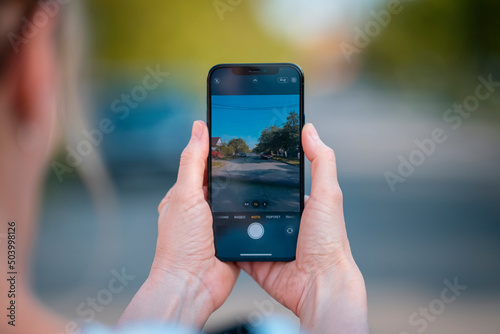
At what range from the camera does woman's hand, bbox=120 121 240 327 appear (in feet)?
2.05

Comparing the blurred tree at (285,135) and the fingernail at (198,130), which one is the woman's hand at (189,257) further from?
the blurred tree at (285,135)

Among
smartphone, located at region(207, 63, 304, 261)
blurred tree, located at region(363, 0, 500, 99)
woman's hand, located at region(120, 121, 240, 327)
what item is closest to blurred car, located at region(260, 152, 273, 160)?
smartphone, located at region(207, 63, 304, 261)

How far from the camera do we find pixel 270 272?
2.28 ft

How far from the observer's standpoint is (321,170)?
65 centimetres

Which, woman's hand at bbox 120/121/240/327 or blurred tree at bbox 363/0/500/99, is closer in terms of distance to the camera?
woman's hand at bbox 120/121/240/327

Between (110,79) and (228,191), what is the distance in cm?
64

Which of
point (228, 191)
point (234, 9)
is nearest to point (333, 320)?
point (228, 191)

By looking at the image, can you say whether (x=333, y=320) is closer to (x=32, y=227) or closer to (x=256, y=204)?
(x=256, y=204)

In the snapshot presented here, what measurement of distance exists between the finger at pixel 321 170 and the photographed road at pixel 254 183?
0.06 metres

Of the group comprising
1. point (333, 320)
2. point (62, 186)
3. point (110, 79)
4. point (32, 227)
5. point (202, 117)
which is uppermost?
point (110, 79)

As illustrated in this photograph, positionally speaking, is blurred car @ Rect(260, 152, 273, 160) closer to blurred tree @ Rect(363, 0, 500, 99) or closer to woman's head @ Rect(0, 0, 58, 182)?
blurred tree @ Rect(363, 0, 500, 99)

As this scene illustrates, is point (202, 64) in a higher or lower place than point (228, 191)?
higher

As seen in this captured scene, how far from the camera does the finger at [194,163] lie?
663 mm

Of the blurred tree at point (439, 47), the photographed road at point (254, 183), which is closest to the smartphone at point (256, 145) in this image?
the photographed road at point (254, 183)
